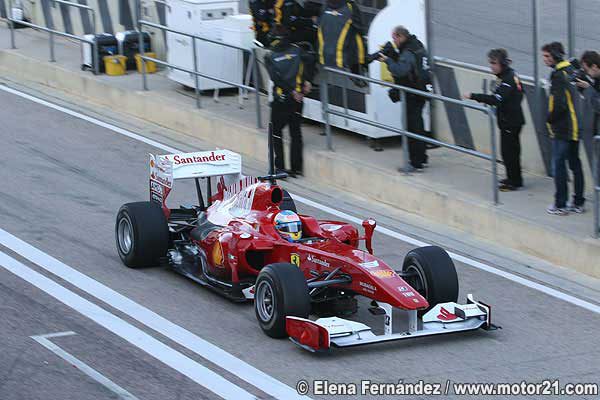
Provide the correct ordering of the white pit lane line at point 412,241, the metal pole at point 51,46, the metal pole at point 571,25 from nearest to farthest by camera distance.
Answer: the white pit lane line at point 412,241 < the metal pole at point 571,25 < the metal pole at point 51,46

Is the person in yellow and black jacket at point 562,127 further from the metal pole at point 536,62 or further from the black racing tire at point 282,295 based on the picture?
the black racing tire at point 282,295

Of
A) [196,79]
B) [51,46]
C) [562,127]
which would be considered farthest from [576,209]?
[51,46]

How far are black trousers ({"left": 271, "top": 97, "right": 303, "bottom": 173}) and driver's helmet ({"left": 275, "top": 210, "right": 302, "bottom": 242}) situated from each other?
183 inches

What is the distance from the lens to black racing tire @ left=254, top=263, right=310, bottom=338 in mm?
9938

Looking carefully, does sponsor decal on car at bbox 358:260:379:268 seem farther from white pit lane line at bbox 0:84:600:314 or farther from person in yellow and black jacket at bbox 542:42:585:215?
person in yellow and black jacket at bbox 542:42:585:215

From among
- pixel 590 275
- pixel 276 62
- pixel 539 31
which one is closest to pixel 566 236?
pixel 590 275

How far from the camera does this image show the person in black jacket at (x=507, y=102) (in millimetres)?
13352

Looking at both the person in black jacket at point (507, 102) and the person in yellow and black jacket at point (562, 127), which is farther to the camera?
the person in black jacket at point (507, 102)

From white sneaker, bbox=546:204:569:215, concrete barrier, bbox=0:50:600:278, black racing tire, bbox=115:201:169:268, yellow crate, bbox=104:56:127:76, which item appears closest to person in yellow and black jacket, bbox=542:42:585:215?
white sneaker, bbox=546:204:569:215

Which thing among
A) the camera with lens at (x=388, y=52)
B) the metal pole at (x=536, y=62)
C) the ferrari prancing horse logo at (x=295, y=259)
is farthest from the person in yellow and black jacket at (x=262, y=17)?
the ferrari prancing horse logo at (x=295, y=259)

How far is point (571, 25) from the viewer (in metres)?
13.5

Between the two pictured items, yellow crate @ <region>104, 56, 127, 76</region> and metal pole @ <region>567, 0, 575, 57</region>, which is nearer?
metal pole @ <region>567, 0, 575, 57</region>

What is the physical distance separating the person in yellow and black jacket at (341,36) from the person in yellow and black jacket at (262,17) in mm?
1824

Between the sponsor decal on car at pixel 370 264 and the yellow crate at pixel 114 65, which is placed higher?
the yellow crate at pixel 114 65
